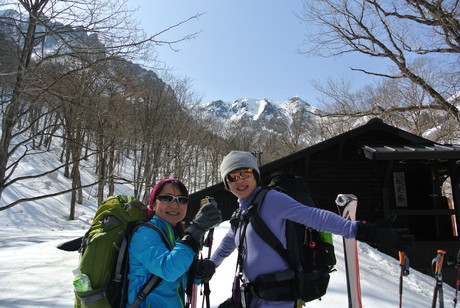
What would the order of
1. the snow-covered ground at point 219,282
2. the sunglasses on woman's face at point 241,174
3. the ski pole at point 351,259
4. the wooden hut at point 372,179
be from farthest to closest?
the wooden hut at point 372,179, the snow-covered ground at point 219,282, the ski pole at point 351,259, the sunglasses on woman's face at point 241,174

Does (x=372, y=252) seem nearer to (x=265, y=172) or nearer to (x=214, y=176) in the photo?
(x=265, y=172)

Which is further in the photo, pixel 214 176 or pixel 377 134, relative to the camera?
pixel 214 176

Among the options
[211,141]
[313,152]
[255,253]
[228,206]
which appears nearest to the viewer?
[255,253]

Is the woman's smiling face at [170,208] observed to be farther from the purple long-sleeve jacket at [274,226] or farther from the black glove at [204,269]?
the purple long-sleeve jacket at [274,226]

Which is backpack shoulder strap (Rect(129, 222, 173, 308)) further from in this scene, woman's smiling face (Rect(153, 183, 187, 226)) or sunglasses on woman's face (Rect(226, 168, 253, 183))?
sunglasses on woman's face (Rect(226, 168, 253, 183))

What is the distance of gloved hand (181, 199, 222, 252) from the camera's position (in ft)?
5.58

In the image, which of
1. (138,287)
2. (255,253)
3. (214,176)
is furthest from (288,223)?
(214,176)

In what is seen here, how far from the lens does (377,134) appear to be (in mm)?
10031

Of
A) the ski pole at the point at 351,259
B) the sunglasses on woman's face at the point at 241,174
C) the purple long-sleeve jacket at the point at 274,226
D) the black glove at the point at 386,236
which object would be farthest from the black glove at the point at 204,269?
the ski pole at the point at 351,259

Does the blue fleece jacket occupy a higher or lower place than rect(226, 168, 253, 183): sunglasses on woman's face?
lower

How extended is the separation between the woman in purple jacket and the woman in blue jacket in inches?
11.7

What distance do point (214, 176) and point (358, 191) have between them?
29.6 m

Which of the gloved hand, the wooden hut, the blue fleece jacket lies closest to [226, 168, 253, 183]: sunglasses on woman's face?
the gloved hand

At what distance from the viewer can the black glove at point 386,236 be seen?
156cm
